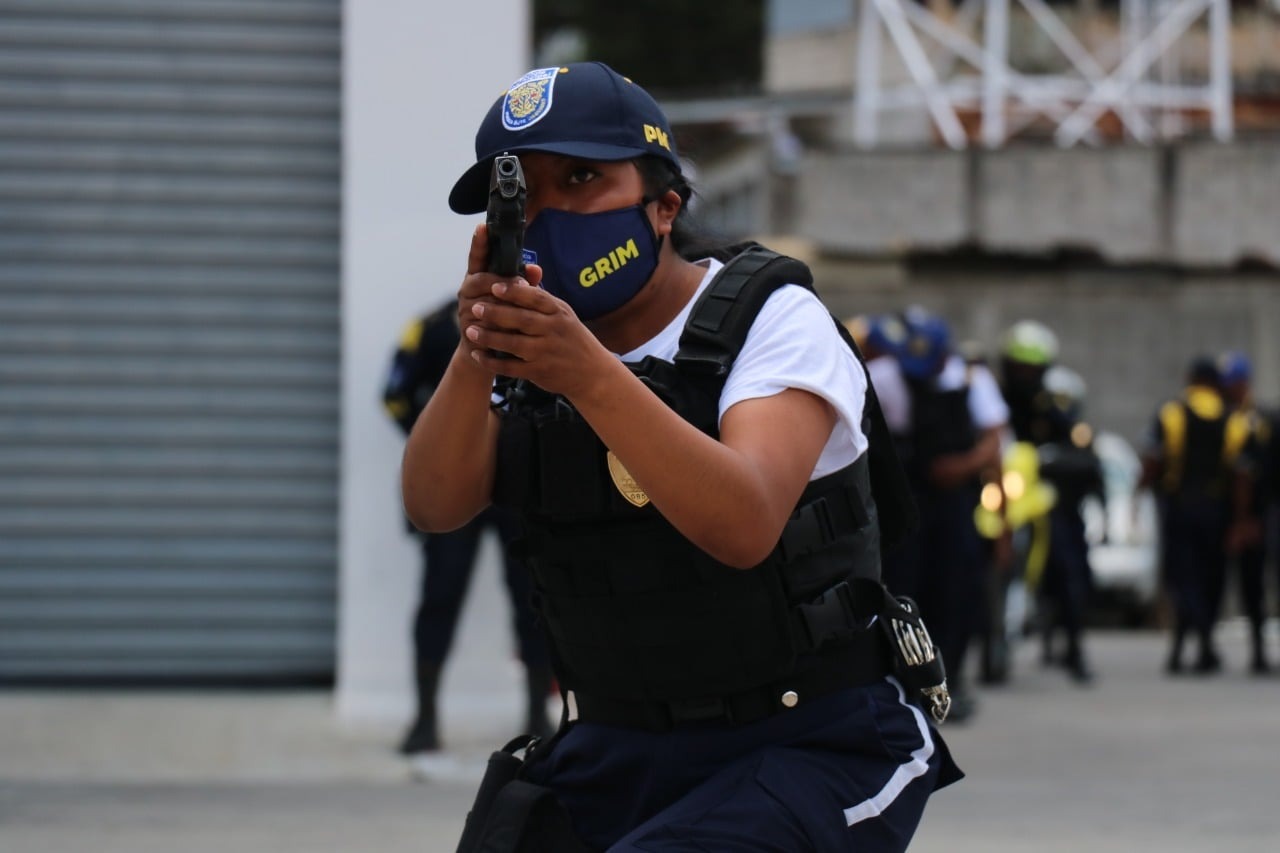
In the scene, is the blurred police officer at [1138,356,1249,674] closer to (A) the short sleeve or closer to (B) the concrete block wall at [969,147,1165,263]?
(A) the short sleeve

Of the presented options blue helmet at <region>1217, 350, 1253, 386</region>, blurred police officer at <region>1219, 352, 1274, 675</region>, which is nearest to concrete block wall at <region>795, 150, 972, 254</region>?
blurred police officer at <region>1219, 352, 1274, 675</region>

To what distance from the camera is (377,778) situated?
7238 millimetres

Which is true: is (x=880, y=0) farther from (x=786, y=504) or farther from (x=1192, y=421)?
(x=786, y=504)

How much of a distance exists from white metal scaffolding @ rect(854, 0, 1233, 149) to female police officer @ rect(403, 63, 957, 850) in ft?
82.9

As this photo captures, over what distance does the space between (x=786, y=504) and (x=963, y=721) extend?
6.98 meters

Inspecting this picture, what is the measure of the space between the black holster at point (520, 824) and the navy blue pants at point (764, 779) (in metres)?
0.05

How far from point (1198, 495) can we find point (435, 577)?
6.21m

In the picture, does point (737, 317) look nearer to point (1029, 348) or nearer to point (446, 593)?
point (446, 593)

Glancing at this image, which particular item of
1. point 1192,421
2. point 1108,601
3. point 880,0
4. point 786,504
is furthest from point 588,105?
point 880,0

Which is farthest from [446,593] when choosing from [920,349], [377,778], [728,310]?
[728,310]

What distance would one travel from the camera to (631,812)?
112 inches

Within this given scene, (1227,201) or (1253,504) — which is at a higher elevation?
(1227,201)

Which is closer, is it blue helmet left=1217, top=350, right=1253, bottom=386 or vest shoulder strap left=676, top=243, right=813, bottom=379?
vest shoulder strap left=676, top=243, right=813, bottom=379

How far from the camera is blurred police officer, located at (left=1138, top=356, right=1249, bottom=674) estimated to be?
1177cm
